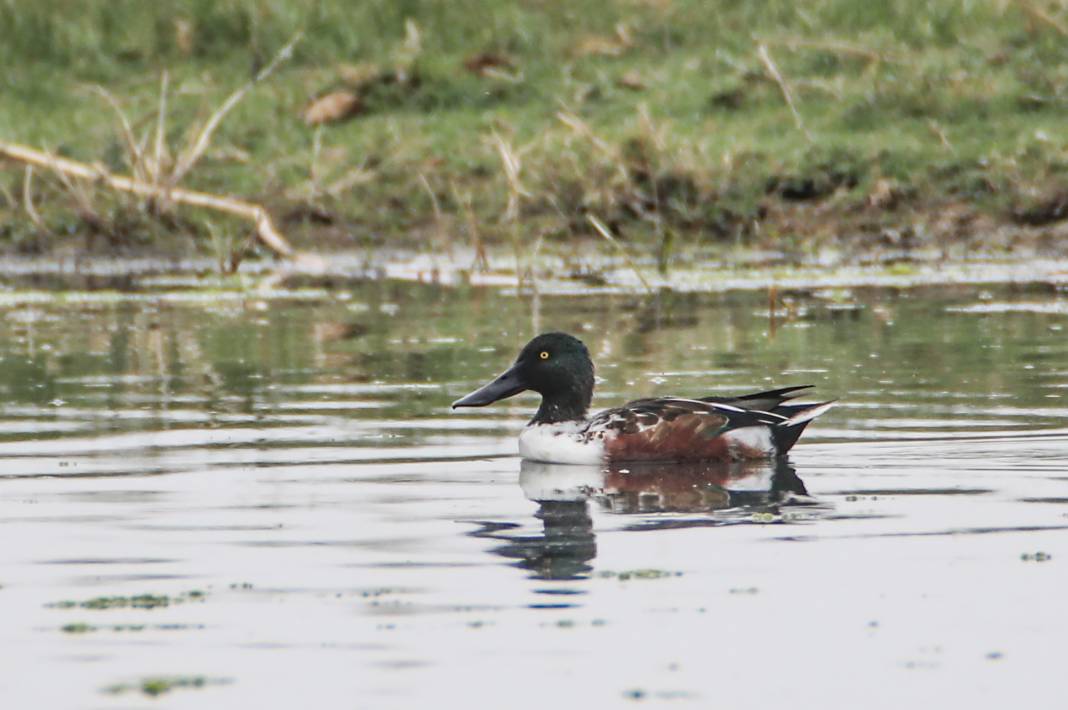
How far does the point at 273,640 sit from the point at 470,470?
3388 mm

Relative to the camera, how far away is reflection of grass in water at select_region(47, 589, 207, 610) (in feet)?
21.9

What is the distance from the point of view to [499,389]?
10570 mm

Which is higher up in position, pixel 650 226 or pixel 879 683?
A: pixel 650 226

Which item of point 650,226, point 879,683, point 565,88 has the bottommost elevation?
point 879,683

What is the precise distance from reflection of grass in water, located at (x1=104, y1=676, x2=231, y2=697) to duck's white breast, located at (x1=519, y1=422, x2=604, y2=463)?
406 cm

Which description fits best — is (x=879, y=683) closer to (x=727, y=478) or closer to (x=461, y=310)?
(x=727, y=478)

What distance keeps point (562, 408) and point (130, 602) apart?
384 cm

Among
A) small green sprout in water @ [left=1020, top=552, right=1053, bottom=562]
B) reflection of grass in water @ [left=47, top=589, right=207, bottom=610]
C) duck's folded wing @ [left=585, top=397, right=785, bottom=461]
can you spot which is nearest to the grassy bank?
duck's folded wing @ [left=585, top=397, right=785, bottom=461]

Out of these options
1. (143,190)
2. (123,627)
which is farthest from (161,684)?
(143,190)

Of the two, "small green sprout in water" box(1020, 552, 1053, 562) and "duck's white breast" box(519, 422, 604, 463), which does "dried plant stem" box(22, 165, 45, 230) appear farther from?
"small green sprout in water" box(1020, 552, 1053, 562)

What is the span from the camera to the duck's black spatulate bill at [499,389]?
10531mm

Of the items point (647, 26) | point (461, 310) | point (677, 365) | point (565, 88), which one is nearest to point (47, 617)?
point (677, 365)

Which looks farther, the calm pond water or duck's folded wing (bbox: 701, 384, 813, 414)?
duck's folded wing (bbox: 701, 384, 813, 414)

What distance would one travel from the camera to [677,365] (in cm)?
1327
